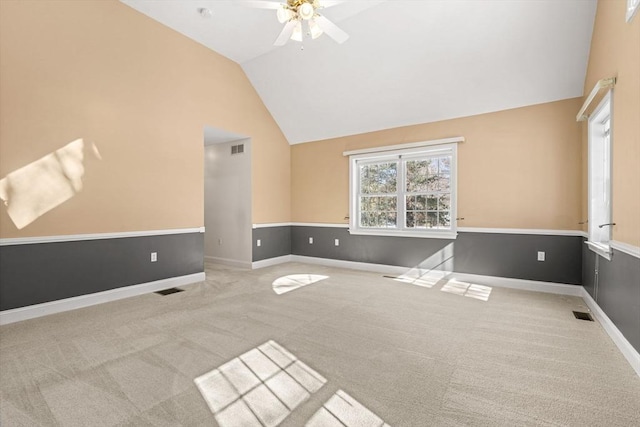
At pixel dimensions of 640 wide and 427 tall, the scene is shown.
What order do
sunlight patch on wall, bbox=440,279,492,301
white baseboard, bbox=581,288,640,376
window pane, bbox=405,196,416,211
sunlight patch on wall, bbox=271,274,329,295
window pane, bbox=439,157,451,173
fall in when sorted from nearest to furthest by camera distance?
white baseboard, bbox=581,288,640,376 → sunlight patch on wall, bbox=440,279,492,301 → sunlight patch on wall, bbox=271,274,329,295 → window pane, bbox=439,157,451,173 → window pane, bbox=405,196,416,211

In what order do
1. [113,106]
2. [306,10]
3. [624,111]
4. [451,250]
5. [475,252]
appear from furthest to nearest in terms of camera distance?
[451,250] → [475,252] → [113,106] → [306,10] → [624,111]

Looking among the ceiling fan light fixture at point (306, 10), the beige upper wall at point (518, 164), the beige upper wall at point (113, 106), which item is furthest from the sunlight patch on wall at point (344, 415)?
the beige upper wall at point (518, 164)

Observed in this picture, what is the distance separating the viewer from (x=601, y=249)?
285 cm

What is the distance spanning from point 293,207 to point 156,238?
9.46 feet

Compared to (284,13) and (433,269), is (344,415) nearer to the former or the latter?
(284,13)

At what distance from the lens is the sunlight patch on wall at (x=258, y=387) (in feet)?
5.22

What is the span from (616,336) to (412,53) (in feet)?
12.1

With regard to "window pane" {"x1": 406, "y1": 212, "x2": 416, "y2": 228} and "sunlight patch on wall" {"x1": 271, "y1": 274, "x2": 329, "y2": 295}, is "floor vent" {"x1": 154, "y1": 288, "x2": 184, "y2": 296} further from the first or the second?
"window pane" {"x1": 406, "y1": 212, "x2": 416, "y2": 228}

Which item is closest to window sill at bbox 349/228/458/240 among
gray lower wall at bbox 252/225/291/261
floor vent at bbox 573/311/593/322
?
gray lower wall at bbox 252/225/291/261


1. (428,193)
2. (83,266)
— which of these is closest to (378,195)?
(428,193)

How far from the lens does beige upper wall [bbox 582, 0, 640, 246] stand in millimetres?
2107

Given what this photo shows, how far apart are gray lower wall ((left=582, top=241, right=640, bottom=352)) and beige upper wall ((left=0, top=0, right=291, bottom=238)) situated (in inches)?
187

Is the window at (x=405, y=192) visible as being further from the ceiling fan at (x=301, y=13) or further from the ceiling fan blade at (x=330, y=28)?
the ceiling fan at (x=301, y=13)

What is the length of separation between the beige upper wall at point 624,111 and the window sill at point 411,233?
2180mm
